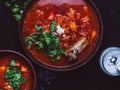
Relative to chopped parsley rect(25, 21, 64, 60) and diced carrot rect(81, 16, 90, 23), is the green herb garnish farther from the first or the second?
diced carrot rect(81, 16, 90, 23)

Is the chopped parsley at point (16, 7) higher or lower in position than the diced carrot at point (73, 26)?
higher

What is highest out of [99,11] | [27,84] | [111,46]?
[99,11]

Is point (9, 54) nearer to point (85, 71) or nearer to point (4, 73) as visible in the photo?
point (4, 73)

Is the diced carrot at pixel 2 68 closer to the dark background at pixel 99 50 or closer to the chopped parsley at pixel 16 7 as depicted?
the dark background at pixel 99 50

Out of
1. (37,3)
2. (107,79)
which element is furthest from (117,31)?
(37,3)

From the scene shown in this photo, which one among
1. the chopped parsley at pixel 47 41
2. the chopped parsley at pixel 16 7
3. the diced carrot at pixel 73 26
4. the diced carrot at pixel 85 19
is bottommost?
the chopped parsley at pixel 47 41

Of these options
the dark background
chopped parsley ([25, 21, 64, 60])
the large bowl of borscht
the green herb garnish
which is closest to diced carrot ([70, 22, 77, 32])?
the large bowl of borscht

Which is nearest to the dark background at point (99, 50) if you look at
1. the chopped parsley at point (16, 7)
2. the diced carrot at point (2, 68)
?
the chopped parsley at point (16, 7)
